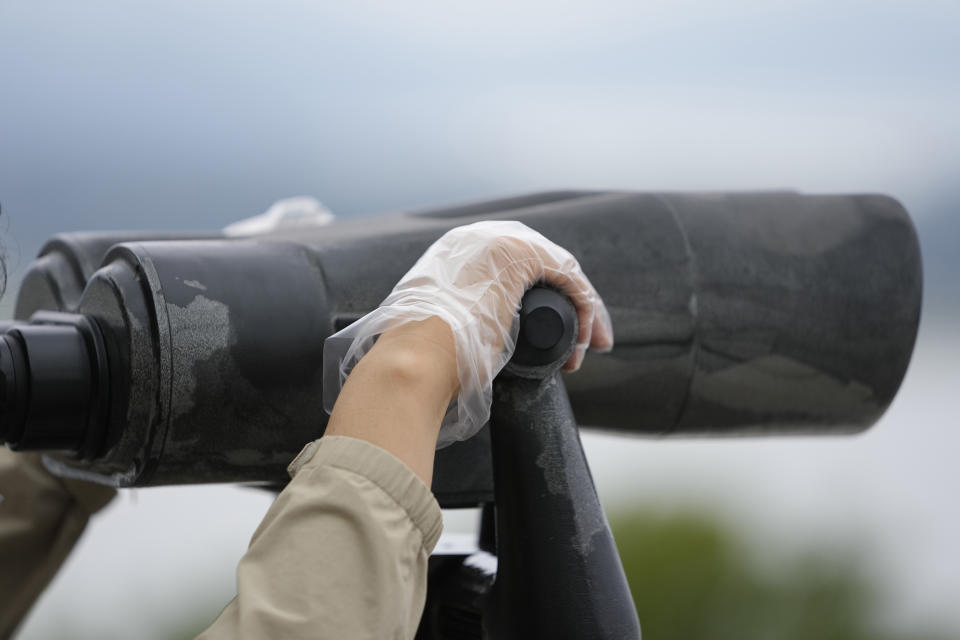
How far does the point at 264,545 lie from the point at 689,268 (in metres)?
0.52

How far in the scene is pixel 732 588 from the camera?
3.33m

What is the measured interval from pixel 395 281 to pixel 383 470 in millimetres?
269

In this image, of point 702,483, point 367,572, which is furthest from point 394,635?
point 702,483

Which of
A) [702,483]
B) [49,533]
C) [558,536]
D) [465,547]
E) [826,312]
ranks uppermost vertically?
[826,312]

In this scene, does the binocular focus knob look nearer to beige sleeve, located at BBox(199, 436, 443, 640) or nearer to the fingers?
the fingers

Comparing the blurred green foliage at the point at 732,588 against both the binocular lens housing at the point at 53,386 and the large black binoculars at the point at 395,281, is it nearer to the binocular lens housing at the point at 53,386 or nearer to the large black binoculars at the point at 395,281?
the large black binoculars at the point at 395,281

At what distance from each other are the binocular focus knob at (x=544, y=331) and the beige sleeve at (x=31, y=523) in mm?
689

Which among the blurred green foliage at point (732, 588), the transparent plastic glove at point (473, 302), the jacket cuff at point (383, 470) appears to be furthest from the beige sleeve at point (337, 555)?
the blurred green foliage at point (732, 588)

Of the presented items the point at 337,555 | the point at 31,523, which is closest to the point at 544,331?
the point at 337,555

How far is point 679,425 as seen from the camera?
44.1 inches

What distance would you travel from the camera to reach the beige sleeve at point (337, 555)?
71cm

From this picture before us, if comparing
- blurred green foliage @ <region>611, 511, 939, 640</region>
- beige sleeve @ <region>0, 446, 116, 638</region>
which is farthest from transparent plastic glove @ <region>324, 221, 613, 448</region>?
blurred green foliage @ <region>611, 511, 939, 640</region>

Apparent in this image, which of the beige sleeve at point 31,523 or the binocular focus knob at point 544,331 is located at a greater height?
the binocular focus knob at point 544,331

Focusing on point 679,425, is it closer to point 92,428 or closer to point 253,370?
point 253,370
